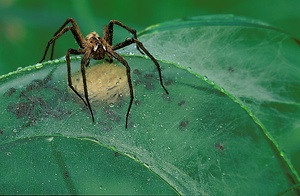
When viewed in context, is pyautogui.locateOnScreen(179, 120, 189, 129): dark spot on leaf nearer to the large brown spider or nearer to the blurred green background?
the large brown spider

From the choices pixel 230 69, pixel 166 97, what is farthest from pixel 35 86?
pixel 230 69

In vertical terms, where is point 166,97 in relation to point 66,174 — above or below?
above

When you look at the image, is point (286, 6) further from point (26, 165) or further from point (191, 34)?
point (26, 165)

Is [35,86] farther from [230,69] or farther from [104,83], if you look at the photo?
[230,69]

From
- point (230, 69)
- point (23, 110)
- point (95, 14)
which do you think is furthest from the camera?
point (95, 14)

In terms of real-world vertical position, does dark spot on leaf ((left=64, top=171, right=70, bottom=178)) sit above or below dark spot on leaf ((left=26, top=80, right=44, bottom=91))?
below

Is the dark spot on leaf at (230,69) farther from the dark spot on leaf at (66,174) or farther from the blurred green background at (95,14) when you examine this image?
the blurred green background at (95,14)

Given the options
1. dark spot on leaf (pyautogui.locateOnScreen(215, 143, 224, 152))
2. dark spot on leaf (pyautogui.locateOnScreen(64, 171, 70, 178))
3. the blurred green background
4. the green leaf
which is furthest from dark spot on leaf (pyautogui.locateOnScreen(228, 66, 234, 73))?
the blurred green background
